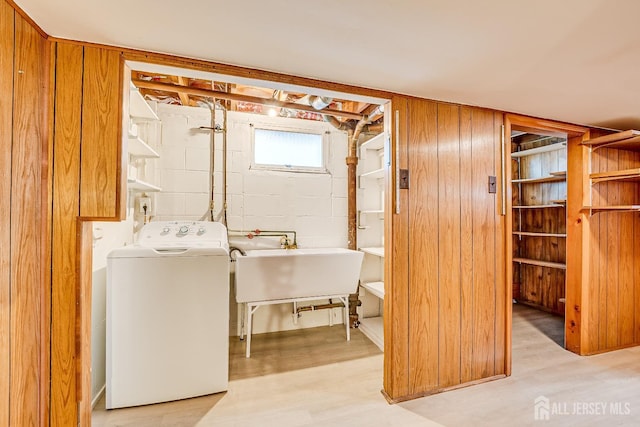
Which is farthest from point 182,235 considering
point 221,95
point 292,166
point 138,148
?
point 292,166

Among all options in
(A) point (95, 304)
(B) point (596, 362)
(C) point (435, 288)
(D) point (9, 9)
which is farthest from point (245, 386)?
(B) point (596, 362)

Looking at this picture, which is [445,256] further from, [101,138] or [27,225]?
[27,225]

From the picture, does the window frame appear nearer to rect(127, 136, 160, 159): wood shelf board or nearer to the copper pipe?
the copper pipe

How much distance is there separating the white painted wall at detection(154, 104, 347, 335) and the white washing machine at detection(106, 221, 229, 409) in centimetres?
97

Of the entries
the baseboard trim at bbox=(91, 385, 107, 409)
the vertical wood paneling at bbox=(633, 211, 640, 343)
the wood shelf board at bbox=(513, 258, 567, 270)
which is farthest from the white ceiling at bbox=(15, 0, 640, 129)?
the wood shelf board at bbox=(513, 258, 567, 270)

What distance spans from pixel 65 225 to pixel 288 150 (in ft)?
6.98

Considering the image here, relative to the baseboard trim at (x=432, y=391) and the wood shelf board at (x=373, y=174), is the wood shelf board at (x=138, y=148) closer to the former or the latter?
the wood shelf board at (x=373, y=174)

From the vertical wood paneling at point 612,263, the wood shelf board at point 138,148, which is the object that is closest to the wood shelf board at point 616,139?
the vertical wood paneling at point 612,263

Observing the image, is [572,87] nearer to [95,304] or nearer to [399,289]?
[399,289]

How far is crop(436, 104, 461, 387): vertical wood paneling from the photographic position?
6.45 ft

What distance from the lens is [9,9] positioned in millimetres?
1051

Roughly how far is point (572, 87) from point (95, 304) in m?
3.27

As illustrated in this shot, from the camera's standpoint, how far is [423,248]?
192 centimetres

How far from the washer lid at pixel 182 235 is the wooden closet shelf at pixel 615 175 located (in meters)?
3.13
